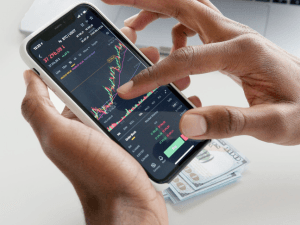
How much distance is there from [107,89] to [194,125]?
21cm

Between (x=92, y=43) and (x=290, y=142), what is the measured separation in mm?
444

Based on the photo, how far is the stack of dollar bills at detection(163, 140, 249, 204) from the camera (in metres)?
0.64

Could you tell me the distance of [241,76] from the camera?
609 millimetres

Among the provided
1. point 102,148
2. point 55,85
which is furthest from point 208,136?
point 55,85

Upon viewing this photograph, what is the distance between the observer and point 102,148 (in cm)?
51

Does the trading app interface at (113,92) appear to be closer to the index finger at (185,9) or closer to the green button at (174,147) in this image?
the green button at (174,147)

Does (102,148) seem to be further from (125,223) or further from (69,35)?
(69,35)

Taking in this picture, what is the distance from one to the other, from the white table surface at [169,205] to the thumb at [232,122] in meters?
0.22

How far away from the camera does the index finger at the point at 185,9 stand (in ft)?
2.20

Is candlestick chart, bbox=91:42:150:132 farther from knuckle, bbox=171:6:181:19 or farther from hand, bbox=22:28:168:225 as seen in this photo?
knuckle, bbox=171:6:181:19

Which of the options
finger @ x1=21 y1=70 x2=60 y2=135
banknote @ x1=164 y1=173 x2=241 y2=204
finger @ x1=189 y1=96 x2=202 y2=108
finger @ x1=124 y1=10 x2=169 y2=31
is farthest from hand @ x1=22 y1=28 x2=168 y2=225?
finger @ x1=124 y1=10 x2=169 y2=31

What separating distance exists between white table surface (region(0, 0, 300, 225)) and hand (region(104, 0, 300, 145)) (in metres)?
0.15

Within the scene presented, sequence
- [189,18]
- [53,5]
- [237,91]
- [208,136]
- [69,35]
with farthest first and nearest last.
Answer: [53,5] < [237,91] < [189,18] < [69,35] < [208,136]

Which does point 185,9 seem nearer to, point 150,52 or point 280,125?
point 150,52
